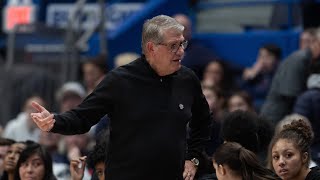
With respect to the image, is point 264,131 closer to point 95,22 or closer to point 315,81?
point 315,81

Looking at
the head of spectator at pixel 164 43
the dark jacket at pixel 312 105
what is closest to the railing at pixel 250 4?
the dark jacket at pixel 312 105

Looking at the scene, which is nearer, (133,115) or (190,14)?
(133,115)

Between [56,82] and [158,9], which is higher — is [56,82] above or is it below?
below

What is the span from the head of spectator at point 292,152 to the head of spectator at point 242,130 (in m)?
0.38

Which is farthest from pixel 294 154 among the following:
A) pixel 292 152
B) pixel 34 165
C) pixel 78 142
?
pixel 78 142

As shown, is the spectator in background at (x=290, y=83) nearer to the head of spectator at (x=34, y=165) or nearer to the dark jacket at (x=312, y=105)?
the dark jacket at (x=312, y=105)

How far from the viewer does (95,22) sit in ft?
46.6

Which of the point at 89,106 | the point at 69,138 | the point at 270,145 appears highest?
the point at 89,106

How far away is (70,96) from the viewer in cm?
1206

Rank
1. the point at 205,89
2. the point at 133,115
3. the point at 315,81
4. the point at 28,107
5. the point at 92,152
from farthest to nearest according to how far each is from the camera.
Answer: the point at 28,107 → the point at 205,89 → the point at 315,81 → the point at 92,152 → the point at 133,115

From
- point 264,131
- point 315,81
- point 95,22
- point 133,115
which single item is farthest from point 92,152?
point 95,22

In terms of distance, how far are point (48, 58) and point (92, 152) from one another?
19.6 feet

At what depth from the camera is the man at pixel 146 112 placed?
242 inches

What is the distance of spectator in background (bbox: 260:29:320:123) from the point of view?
1051 centimetres
